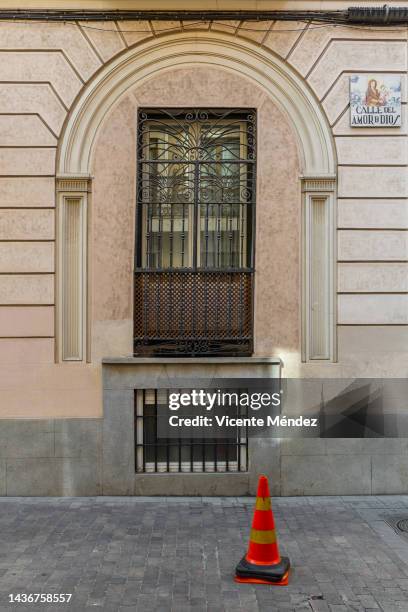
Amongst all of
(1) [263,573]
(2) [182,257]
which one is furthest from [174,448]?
(1) [263,573]

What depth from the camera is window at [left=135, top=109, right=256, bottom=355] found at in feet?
25.9

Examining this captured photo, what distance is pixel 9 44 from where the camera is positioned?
25.4 feet

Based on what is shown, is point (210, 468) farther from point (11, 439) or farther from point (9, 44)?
point (9, 44)

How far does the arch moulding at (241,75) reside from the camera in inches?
308

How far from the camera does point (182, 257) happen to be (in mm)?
8039

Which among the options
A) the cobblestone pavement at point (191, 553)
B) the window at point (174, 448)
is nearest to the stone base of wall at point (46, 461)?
the cobblestone pavement at point (191, 553)

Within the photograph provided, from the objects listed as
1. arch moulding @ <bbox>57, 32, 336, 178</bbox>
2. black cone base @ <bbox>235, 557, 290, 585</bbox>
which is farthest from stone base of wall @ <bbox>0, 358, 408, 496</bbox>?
arch moulding @ <bbox>57, 32, 336, 178</bbox>

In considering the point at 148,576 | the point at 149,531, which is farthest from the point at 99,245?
the point at 148,576

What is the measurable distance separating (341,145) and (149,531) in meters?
5.76

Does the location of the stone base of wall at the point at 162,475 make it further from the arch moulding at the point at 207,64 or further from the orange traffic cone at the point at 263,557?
the arch moulding at the point at 207,64

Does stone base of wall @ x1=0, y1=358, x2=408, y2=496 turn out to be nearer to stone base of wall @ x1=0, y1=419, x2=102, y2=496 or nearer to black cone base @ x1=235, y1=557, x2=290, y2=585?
stone base of wall @ x1=0, y1=419, x2=102, y2=496

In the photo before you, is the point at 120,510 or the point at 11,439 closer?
the point at 120,510

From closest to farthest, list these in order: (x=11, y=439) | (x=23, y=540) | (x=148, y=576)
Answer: (x=148, y=576)
(x=23, y=540)
(x=11, y=439)

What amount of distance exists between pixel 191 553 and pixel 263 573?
38.3 inches
